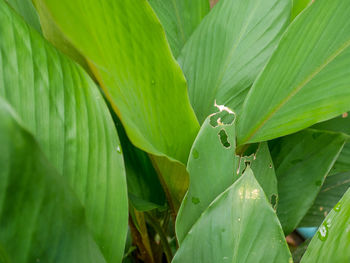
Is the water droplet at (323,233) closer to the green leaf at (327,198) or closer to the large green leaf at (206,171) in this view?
the large green leaf at (206,171)

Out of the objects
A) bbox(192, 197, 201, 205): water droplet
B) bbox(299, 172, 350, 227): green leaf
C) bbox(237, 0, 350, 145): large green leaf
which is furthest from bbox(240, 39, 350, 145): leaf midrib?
bbox(299, 172, 350, 227): green leaf

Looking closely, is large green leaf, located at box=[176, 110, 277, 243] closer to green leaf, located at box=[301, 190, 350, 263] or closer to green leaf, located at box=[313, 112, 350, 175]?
green leaf, located at box=[301, 190, 350, 263]

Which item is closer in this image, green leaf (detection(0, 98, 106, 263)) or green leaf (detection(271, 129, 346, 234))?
green leaf (detection(0, 98, 106, 263))

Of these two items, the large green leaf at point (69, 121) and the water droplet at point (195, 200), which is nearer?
the large green leaf at point (69, 121)

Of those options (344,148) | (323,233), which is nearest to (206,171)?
(323,233)

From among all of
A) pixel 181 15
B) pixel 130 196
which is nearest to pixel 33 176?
pixel 130 196

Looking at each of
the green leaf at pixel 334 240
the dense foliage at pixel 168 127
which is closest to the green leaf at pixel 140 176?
the dense foliage at pixel 168 127
